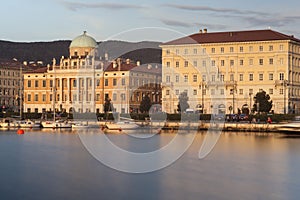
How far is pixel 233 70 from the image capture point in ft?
292

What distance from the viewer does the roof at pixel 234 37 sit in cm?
8762

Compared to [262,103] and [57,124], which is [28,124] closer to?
[57,124]

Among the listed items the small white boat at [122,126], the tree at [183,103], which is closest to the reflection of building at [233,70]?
the tree at [183,103]

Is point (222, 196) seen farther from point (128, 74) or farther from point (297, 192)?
point (128, 74)

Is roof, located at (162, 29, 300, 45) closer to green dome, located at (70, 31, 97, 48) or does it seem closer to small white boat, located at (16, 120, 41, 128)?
green dome, located at (70, 31, 97, 48)

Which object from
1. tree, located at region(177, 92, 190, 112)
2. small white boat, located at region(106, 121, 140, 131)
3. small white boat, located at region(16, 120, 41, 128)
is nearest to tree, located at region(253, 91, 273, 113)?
tree, located at region(177, 92, 190, 112)

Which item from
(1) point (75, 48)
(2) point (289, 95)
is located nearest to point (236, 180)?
(2) point (289, 95)

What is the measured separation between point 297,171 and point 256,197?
8642 millimetres

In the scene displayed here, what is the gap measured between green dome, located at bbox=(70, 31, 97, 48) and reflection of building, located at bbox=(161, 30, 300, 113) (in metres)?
18.0

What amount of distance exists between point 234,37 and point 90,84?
2277 cm

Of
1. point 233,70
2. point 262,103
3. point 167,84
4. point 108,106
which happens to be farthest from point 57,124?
point 233,70

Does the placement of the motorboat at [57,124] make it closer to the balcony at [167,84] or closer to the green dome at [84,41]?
the balcony at [167,84]

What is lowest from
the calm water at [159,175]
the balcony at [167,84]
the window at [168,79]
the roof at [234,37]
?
the calm water at [159,175]

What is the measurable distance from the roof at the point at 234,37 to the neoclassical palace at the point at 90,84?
9.34 metres
